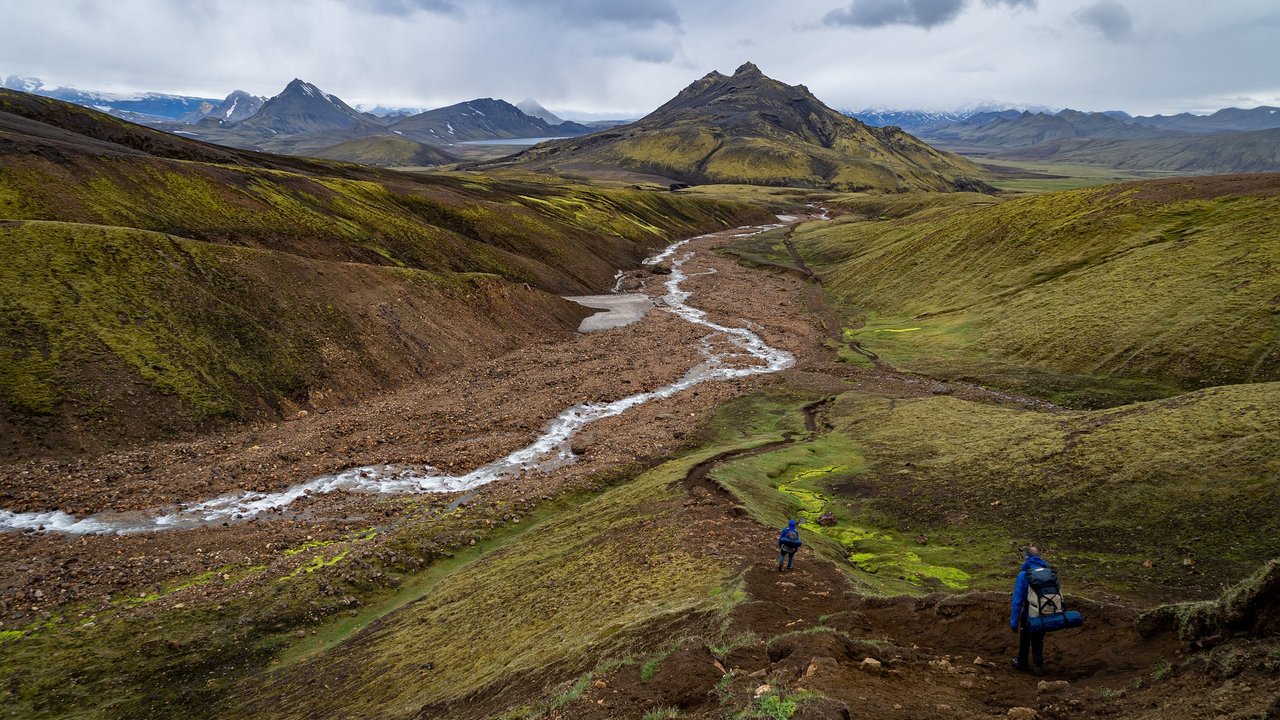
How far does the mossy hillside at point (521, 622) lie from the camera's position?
20.6m

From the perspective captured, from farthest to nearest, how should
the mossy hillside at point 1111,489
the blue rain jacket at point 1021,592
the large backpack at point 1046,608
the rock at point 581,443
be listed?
the rock at point 581,443, the mossy hillside at point 1111,489, the blue rain jacket at point 1021,592, the large backpack at point 1046,608

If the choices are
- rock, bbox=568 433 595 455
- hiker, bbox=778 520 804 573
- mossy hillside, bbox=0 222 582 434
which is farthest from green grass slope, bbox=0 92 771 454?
hiker, bbox=778 520 804 573

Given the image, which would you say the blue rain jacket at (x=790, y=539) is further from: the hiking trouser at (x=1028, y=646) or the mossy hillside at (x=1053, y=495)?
the hiking trouser at (x=1028, y=646)

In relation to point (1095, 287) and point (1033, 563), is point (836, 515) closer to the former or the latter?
point (1033, 563)

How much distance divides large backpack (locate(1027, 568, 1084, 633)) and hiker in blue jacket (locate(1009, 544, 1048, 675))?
0.14 m

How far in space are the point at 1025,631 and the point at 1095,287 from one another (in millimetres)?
69878

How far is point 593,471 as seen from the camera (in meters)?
44.8

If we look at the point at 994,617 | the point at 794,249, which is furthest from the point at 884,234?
the point at 994,617

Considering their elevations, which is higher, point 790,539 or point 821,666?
point 821,666

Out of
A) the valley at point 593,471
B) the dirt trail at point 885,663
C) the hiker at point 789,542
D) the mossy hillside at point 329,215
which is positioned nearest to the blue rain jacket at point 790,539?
the hiker at point 789,542

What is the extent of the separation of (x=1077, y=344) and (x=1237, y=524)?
134 feet

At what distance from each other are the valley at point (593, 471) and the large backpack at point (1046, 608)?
3.81 feet

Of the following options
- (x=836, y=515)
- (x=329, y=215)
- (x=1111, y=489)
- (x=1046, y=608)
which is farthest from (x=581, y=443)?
(x=329, y=215)

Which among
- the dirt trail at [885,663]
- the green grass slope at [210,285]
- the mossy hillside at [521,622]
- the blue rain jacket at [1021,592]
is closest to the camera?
the dirt trail at [885,663]
